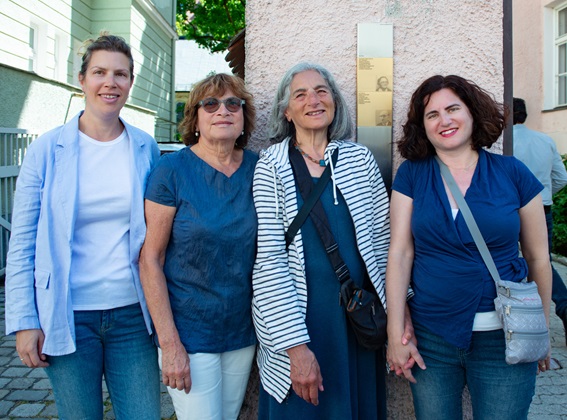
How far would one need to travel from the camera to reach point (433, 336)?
211 cm

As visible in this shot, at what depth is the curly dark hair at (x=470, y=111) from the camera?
2172mm

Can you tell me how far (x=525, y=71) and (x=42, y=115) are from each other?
998 centimetres

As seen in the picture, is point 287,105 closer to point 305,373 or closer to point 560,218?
point 305,373

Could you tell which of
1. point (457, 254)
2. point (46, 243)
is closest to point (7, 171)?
point (46, 243)

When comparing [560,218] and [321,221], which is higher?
[560,218]

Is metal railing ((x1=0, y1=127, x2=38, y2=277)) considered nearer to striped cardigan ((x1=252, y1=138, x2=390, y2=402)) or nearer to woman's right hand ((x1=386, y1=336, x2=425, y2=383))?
striped cardigan ((x1=252, y1=138, x2=390, y2=402))

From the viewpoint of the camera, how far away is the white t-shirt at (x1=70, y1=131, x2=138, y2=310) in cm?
214

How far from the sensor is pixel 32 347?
2.06 m

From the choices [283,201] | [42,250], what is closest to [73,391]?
[42,250]

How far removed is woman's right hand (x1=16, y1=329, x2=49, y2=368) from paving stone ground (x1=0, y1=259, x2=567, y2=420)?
186 cm

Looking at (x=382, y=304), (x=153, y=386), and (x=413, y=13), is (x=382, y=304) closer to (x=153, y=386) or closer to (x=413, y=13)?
(x=153, y=386)

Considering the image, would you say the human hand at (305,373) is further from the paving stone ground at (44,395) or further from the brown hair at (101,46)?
the paving stone ground at (44,395)

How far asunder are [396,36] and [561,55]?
32.1ft

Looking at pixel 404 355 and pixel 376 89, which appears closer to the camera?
pixel 404 355
